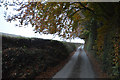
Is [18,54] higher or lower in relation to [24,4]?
lower

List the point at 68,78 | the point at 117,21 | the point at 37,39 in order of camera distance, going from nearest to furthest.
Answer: the point at 117,21 < the point at 68,78 < the point at 37,39

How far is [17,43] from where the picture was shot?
29.6 ft

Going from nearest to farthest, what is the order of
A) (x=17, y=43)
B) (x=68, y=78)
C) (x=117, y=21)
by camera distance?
(x=117, y=21) < (x=68, y=78) < (x=17, y=43)

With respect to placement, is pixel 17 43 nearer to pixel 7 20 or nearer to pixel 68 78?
pixel 7 20

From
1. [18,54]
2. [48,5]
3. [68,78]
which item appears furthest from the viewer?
[18,54]

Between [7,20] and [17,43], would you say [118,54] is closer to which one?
[7,20]

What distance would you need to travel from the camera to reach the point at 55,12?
529cm

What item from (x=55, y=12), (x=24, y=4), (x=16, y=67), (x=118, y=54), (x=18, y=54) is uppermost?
(x=24, y=4)

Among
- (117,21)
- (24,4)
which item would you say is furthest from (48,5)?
(117,21)

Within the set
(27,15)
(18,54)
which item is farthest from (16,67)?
(27,15)

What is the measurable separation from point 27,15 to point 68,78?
454 centimetres

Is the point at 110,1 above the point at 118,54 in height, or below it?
above

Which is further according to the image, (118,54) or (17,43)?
(17,43)

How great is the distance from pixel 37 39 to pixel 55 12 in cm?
740
